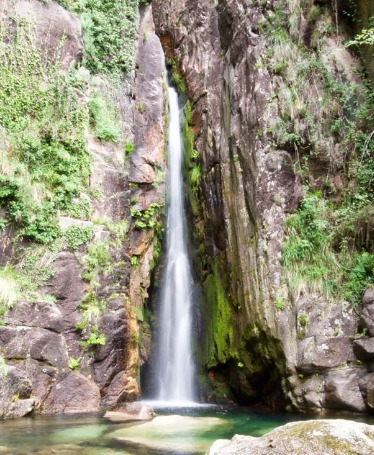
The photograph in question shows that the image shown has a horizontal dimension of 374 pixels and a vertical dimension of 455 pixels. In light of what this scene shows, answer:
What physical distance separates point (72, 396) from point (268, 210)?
6349mm

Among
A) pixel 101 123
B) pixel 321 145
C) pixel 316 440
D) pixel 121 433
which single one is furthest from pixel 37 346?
pixel 321 145

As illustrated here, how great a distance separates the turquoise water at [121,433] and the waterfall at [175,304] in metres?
4.35

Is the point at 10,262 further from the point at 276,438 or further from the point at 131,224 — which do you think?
the point at 276,438

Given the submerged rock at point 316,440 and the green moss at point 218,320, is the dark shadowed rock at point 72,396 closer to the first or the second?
the green moss at point 218,320

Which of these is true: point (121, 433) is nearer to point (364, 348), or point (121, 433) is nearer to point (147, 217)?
point (364, 348)

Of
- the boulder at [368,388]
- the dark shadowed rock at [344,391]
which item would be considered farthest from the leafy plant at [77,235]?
the boulder at [368,388]

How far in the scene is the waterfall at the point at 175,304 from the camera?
13617 millimetres

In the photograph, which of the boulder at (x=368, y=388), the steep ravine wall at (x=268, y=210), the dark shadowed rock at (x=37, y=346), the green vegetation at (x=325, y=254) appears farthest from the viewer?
the green vegetation at (x=325, y=254)

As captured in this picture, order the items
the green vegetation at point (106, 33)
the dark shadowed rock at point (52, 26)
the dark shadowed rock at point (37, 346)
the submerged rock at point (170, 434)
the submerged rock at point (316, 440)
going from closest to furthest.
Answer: the submerged rock at point (316, 440), the submerged rock at point (170, 434), the dark shadowed rock at point (37, 346), the dark shadowed rock at point (52, 26), the green vegetation at point (106, 33)

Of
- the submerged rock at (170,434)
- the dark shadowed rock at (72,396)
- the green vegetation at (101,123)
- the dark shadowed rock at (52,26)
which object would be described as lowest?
the submerged rock at (170,434)

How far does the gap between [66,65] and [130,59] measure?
323 cm

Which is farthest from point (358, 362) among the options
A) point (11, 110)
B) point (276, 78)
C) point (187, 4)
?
point (187, 4)

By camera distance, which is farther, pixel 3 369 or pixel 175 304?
pixel 175 304

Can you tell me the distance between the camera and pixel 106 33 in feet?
53.8
